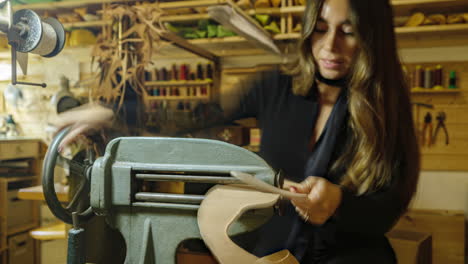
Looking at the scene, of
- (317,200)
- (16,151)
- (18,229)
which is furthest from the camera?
(18,229)

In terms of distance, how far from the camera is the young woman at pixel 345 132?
0.81 meters

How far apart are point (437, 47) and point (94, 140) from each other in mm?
2900

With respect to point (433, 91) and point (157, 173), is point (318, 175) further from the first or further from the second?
point (433, 91)

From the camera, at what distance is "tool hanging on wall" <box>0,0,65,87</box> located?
2.48 feet

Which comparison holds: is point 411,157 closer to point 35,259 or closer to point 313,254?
point 313,254

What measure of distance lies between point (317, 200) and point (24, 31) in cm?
69

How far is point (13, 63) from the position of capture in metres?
0.81

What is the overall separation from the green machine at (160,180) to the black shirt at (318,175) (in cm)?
22

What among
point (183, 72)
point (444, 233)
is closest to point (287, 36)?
point (183, 72)

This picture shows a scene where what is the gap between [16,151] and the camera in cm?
182

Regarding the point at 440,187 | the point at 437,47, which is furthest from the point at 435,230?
the point at 437,47

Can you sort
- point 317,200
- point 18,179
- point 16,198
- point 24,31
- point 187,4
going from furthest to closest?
1. point 187,4
2. point 16,198
3. point 18,179
4. point 24,31
5. point 317,200

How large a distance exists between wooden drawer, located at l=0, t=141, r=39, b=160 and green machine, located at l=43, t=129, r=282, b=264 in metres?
1.16

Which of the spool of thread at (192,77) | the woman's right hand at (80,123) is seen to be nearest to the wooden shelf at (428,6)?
the spool of thread at (192,77)
